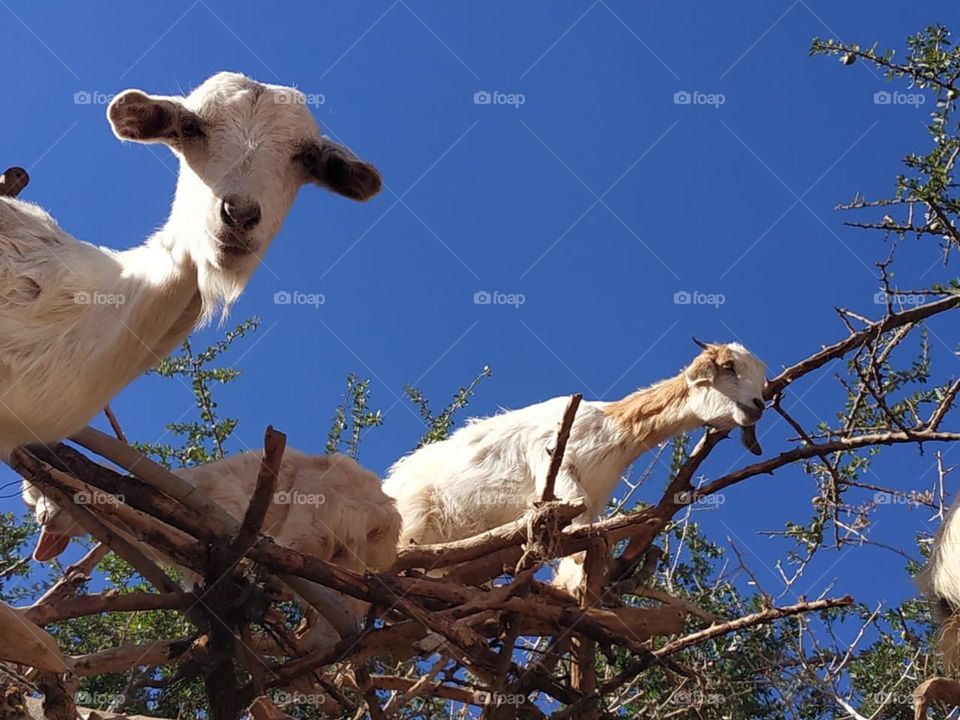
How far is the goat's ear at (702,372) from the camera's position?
316 inches

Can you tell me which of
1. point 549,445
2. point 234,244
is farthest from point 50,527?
point 549,445

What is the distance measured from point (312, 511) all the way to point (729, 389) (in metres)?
3.34

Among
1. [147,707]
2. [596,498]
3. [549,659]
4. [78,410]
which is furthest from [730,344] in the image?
[78,410]

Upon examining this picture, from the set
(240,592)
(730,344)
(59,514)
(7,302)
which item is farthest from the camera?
(730,344)

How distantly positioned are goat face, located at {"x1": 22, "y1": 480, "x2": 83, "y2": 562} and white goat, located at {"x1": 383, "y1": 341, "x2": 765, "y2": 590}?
2332 mm

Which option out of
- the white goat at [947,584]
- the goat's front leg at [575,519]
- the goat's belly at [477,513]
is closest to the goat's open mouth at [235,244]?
the goat's front leg at [575,519]

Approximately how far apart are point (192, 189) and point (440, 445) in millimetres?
3951

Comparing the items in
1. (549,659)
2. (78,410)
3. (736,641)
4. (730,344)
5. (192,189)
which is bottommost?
(78,410)

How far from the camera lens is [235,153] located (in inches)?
181

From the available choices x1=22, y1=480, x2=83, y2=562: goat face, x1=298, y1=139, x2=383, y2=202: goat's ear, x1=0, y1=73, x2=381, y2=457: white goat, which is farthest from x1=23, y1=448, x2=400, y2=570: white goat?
x1=298, y1=139, x2=383, y2=202: goat's ear

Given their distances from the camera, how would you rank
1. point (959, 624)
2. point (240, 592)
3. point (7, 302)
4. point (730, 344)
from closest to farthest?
1. point (7, 302)
2. point (240, 592)
3. point (959, 624)
4. point (730, 344)

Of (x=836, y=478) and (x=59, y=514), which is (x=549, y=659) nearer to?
(x=836, y=478)

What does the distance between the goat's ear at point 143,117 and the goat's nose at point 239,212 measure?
0.50 meters

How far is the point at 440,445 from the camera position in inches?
327
